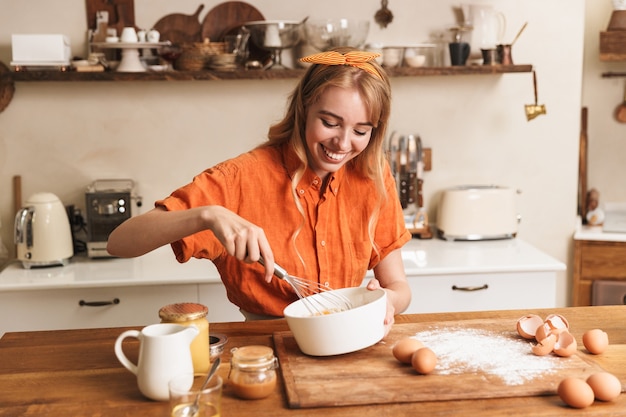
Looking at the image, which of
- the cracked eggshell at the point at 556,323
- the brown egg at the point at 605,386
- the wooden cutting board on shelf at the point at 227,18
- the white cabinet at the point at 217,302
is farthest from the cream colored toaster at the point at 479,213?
the brown egg at the point at 605,386

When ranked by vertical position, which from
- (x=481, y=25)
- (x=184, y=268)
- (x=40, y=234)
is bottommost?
(x=184, y=268)

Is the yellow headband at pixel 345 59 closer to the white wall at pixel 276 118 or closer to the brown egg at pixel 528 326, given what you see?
the brown egg at pixel 528 326

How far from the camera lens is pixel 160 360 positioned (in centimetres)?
A: 139

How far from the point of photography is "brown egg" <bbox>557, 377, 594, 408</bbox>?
4.46ft

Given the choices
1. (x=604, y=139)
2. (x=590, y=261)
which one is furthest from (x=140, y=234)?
(x=604, y=139)

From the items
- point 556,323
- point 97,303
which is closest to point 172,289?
point 97,303

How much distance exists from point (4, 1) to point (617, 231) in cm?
289

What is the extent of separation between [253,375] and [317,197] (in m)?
0.73

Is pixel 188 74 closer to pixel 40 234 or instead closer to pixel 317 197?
pixel 40 234

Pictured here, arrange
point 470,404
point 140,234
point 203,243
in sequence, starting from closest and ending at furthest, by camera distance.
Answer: point 470,404, point 140,234, point 203,243

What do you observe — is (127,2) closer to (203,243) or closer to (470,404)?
(203,243)

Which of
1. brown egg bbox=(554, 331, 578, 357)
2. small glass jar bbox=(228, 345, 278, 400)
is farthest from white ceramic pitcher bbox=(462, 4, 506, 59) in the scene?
small glass jar bbox=(228, 345, 278, 400)

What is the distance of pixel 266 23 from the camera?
3.14m

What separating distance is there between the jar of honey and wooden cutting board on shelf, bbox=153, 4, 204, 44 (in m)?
2.02
